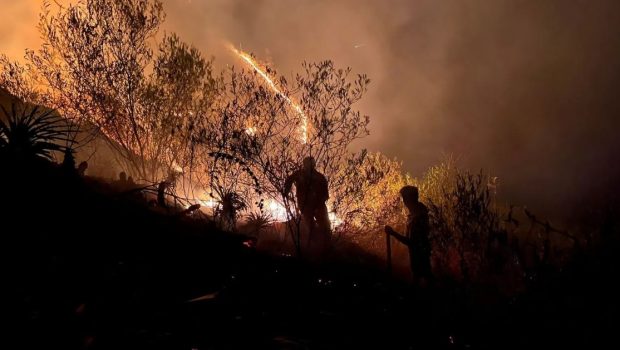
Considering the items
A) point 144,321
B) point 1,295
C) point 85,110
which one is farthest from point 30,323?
point 85,110

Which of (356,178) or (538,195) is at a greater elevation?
(538,195)

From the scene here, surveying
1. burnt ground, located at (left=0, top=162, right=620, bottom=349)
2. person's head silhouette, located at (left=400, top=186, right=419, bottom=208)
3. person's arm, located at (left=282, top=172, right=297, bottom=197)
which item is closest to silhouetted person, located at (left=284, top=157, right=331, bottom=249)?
person's arm, located at (left=282, top=172, right=297, bottom=197)

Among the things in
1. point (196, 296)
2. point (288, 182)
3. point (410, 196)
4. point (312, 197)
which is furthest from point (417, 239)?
point (196, 296)

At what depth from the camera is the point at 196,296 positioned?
546cm

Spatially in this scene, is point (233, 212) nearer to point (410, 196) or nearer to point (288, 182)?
point (288, 182)

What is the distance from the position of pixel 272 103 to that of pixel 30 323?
1223 cm

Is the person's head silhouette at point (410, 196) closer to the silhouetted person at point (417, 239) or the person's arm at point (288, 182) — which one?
the silhouetted person at point (417, 239)

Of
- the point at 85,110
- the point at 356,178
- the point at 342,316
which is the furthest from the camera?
the point at 85,110

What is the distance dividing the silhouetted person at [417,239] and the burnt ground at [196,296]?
302 centimetres

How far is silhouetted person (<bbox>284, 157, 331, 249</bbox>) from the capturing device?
44.6 feet

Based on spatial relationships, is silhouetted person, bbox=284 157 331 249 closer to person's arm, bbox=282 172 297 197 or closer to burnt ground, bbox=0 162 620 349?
person's arm, bbox=282 172 297 197

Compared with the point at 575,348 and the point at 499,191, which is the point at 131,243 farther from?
the point at 499,191

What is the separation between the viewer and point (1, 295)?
362 cm

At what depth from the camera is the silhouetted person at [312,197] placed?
13.6 meters
